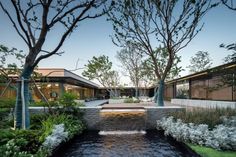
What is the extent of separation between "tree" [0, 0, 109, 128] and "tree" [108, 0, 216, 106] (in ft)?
24.0

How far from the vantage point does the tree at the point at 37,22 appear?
9062mm

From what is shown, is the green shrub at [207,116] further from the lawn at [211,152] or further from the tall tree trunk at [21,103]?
the tall tree trunk at [21,103]

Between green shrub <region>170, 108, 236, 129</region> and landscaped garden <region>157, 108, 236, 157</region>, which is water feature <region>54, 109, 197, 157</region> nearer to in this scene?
landscaped garden <region>157, 108, 236, 157</region>

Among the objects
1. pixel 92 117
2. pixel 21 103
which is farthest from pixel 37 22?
pixel 92 117

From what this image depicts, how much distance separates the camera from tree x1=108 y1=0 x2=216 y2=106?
16.6 meters

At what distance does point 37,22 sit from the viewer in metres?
9.89

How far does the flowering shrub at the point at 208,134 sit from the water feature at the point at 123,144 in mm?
379

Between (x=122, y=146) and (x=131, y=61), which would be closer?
(x=122, y=146)

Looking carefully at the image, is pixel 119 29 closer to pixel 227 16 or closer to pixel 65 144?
pixel 227 16

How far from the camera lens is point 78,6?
31.3 ft

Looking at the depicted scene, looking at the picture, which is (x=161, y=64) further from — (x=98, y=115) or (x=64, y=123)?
(x=64, y=123)

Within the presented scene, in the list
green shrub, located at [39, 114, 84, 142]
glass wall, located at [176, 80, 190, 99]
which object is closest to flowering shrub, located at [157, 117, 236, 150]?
green shrub, located at [39, 114, 84, 142]

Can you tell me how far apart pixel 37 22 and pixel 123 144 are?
5.26m

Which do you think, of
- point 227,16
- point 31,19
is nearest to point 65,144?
point 31,19
